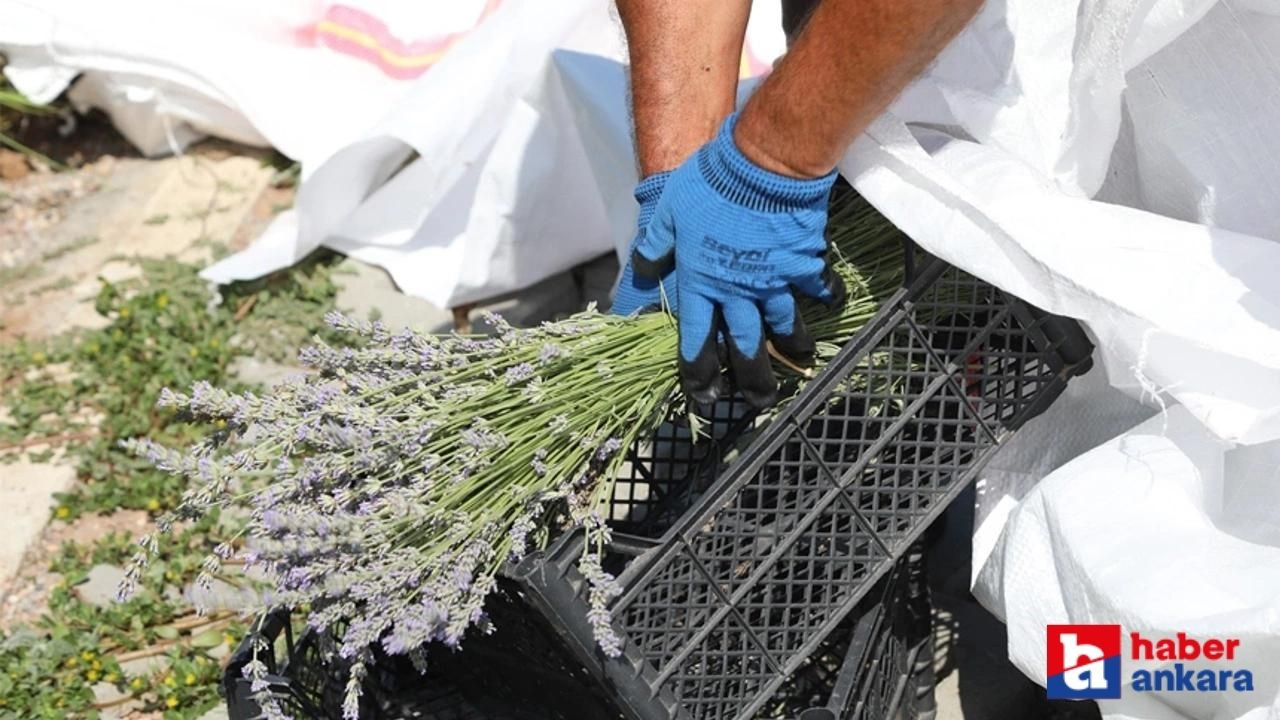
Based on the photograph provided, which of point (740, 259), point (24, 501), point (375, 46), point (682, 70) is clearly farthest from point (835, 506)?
point (375, 46)

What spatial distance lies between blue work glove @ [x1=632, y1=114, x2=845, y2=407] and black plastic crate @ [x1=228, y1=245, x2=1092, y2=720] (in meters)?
0.09

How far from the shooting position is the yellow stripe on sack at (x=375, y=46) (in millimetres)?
2893

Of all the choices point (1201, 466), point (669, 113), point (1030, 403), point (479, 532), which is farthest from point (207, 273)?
point (1201, 466)

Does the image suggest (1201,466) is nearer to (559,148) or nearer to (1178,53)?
(1178,53)

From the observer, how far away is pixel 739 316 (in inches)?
60.6

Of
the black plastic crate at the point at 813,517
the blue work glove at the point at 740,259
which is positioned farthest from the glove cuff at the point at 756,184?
the black plastic crate at the point at 813,517

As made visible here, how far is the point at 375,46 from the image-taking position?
2.93 metres

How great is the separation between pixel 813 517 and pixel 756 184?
1.21 ft

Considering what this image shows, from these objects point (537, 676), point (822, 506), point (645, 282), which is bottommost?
point (537, 676)

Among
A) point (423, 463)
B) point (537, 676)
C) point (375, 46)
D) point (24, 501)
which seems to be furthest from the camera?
point (375, 46)

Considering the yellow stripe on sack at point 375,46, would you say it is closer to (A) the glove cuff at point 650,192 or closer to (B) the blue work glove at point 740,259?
(A) the glove cuff at point 650,192

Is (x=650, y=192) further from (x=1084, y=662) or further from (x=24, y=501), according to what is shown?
(x=24, y=501)

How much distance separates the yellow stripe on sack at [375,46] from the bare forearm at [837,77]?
4.95 feet

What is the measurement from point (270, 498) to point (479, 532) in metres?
0.22
